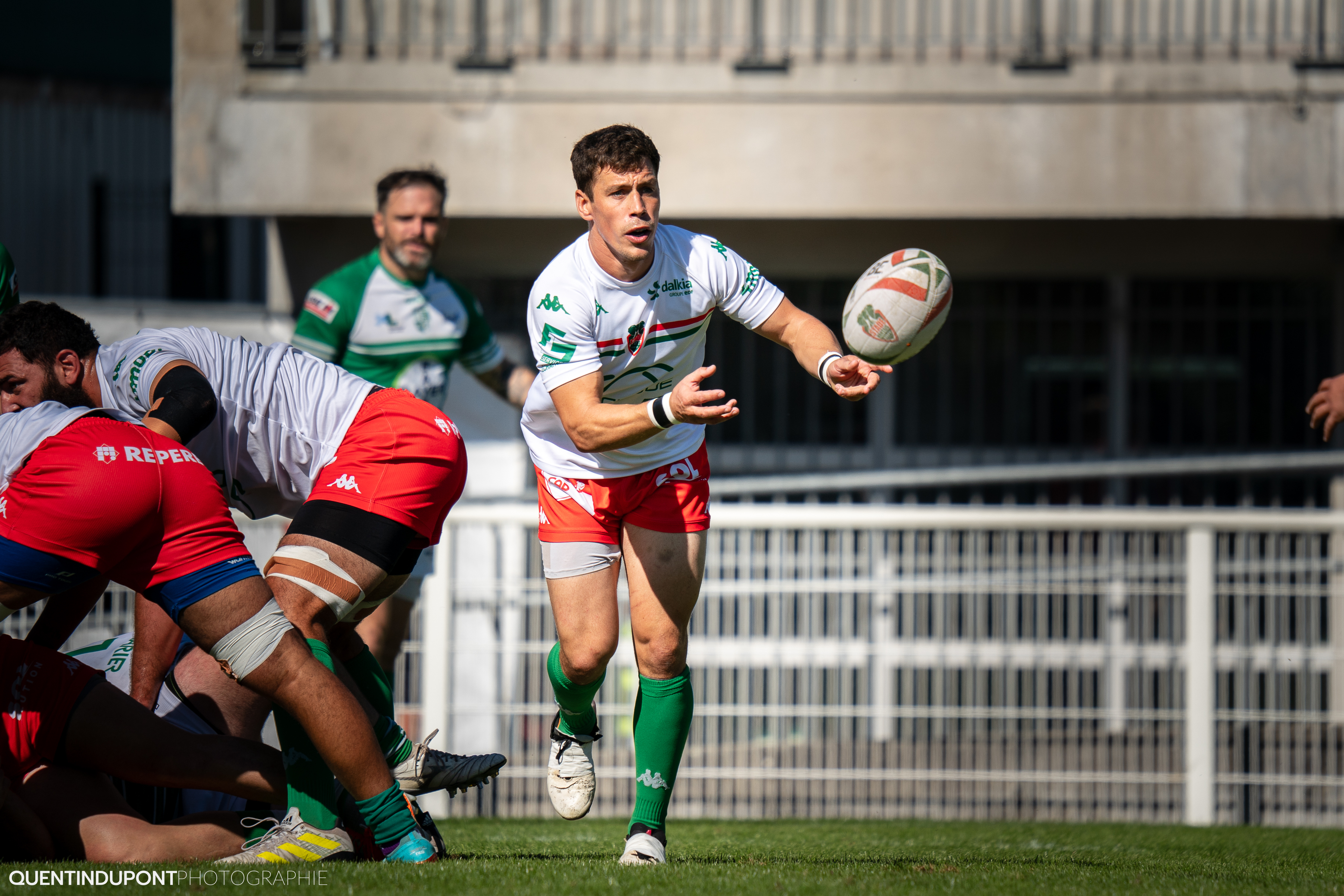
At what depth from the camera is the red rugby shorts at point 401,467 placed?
12.4ft

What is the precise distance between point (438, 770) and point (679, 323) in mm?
1620

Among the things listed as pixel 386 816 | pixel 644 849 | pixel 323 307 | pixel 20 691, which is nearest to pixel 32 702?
pixel 20 691

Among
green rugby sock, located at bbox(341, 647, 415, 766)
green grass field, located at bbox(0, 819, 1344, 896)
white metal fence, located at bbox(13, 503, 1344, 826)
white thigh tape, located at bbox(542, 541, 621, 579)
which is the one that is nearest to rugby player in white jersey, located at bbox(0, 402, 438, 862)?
green grass field, located at bbox(0, 819, 1344, 896)

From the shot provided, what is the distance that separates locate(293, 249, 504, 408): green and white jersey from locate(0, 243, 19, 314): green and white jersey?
127 centimetres

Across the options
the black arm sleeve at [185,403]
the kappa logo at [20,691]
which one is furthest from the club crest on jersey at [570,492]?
the kappa logo at [20,691]

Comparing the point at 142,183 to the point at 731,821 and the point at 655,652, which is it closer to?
the point at 731,821

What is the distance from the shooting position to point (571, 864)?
11.9ft

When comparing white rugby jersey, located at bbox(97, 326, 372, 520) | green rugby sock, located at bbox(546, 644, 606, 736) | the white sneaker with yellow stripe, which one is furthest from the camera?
green rugby sock, located at bbox(546, 644, 606, 736)

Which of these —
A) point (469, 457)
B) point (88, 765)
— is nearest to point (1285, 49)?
point (469, 457)

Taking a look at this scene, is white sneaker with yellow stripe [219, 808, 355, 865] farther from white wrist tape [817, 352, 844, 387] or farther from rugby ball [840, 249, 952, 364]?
rugby ball [840, 249, 952, 364]

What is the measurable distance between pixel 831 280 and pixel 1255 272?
127 inches

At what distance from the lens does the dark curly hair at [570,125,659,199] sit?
147 inches

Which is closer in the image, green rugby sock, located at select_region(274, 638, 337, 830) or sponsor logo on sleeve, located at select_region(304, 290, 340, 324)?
green rugby sock, located at select_region(274, 638, 337, 830)

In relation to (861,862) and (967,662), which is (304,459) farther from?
(967,662)
